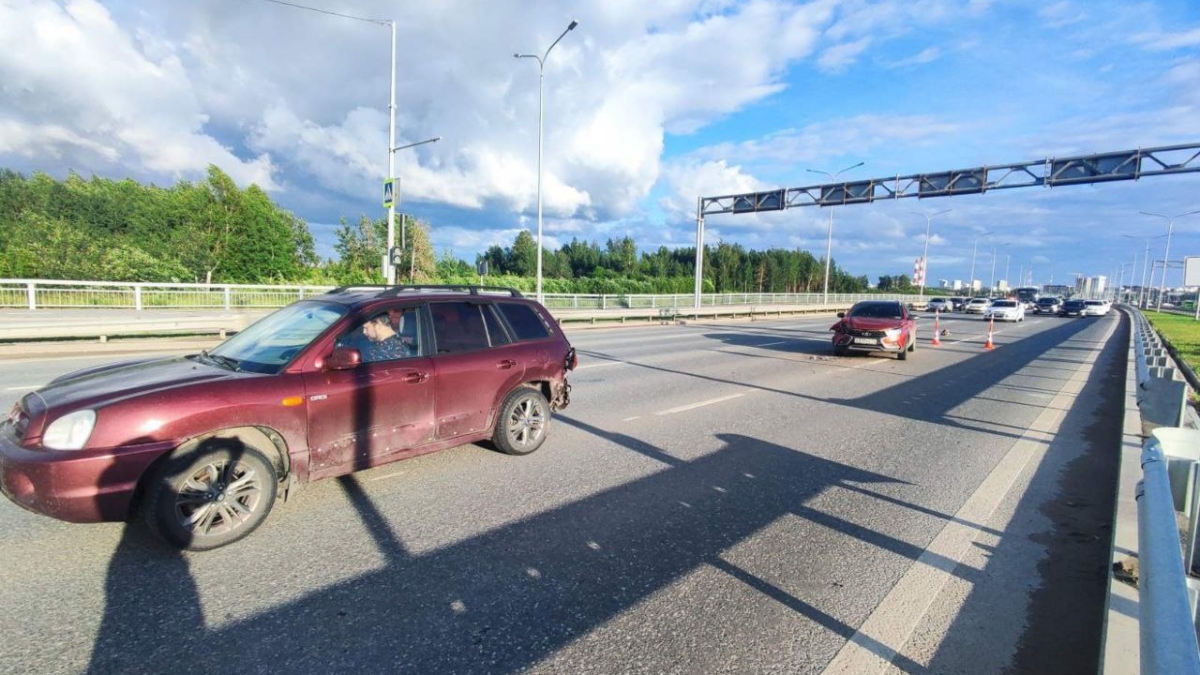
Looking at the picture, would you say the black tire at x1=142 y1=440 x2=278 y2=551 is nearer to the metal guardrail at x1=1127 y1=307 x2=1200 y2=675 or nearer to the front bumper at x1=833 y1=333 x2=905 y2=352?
the metal guardrail at x1=1127 y1=307 x2=1200 y2=675

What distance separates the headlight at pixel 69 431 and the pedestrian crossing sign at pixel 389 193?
58.1 ft

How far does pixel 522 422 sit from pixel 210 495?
9.17ft

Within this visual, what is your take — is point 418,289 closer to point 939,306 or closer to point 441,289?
point 441,289

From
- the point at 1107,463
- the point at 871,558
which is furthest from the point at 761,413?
the point at 871,558

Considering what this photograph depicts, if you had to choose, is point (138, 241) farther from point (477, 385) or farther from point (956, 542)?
point (956, 542)

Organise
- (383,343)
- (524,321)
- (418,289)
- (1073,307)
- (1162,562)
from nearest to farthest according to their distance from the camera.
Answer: (1162,562), (383,343), (418,289), (524,321), (1073,307)

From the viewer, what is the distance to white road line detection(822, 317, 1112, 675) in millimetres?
2861

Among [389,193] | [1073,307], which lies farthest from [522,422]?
[1073,307]

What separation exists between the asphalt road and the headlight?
783 millimetres

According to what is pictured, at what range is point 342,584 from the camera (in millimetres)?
3365

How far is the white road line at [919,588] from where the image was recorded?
9.39 ft

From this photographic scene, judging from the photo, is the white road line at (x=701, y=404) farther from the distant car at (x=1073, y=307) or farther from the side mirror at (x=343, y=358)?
the distant car at (x=1073, y=307)

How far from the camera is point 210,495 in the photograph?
12.2ft

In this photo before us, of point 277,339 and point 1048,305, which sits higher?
point 277,339
